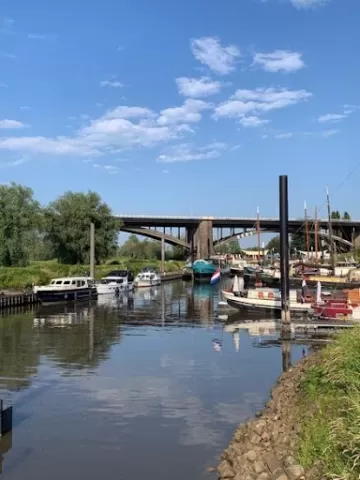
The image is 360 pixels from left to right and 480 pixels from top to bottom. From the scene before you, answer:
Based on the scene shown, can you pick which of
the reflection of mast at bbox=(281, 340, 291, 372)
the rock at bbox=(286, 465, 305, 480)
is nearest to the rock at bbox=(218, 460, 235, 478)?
the rock at bbox=(286, 465, 305, 480)

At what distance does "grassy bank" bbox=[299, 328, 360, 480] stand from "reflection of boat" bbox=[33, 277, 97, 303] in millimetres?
44067

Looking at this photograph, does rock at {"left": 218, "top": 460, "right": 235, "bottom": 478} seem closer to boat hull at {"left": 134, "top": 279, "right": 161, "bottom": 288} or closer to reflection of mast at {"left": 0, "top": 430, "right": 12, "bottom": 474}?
reflection of mast at {"left": 0, "top": 430, "right": 12, "bottom": 474}

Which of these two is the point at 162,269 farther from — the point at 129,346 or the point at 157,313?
the point at 129,346

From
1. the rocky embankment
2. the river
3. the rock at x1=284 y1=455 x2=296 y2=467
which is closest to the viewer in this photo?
the rock at x1=284 y1=455 x2=296 y2=467

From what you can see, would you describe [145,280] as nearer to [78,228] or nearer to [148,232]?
[78,228]

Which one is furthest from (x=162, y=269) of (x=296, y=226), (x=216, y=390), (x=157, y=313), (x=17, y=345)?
(x=216, y=390)

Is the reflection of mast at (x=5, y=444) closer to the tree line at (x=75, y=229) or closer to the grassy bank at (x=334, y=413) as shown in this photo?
the grassy bank at (x=334, y=413)

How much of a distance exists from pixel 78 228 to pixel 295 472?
8783cm

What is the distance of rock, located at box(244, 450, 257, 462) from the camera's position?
10.4 m

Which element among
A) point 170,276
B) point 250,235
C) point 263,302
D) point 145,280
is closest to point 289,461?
point 263,302

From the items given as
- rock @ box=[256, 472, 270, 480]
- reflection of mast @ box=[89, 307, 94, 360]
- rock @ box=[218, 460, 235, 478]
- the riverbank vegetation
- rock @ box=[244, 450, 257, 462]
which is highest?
the riverbank vegetation

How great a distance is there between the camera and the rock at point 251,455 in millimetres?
10438

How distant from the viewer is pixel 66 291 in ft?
184

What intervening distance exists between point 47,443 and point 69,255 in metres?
83.1
